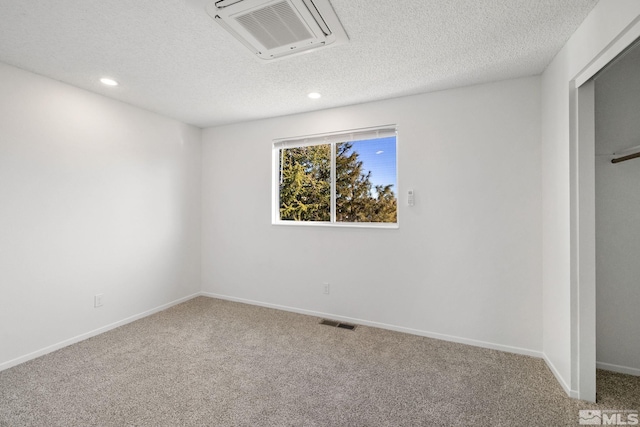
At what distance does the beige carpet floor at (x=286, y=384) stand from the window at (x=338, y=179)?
132cm

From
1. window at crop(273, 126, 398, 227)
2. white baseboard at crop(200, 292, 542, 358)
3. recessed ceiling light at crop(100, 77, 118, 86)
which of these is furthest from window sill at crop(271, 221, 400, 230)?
recessed ceiling light at crop(100, 77, 118, 86)

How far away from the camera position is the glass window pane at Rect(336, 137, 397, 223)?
10.5 ft

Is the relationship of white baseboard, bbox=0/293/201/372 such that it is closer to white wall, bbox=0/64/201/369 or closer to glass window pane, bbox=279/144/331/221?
white wall, bbox=0/64/201/369

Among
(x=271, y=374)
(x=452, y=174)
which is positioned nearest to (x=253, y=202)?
(x=271, y=374)

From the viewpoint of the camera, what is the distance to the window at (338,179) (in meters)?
3.20

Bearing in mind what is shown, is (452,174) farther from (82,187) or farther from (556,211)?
(82,187)

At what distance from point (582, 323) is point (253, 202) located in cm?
335

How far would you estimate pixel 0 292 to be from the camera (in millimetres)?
2291

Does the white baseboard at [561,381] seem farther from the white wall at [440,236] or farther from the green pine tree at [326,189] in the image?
the green pine tree at [326,189]

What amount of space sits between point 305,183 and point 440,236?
172 cm

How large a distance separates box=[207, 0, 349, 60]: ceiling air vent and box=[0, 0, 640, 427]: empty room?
0.06 feet

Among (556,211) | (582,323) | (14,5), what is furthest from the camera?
(556,211)

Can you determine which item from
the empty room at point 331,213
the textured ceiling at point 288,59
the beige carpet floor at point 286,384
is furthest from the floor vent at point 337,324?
the textured ceiling at point 288,59

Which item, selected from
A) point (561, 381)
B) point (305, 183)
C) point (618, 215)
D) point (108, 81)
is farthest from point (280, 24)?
point (561, 381)
